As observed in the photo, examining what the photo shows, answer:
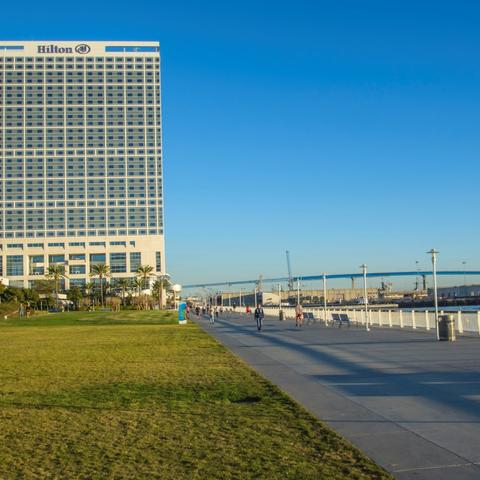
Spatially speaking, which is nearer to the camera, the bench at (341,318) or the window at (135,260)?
the bench at (341,318)

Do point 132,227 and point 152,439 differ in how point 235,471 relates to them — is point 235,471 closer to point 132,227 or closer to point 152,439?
point 152,439

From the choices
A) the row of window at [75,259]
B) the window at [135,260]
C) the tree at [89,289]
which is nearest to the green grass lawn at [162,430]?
the tree at [89,289]

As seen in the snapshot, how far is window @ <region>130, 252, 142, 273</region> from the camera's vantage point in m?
160

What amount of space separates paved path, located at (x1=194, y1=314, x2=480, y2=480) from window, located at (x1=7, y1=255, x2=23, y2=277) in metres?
150

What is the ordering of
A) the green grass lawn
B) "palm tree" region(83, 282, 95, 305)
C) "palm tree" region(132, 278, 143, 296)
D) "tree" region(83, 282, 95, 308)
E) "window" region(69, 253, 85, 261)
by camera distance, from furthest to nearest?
1. "window" region(69, 253, 85, 261)
2. "palm tree" region(132, 278, 143, 296)
3. "tree" region(83, 282, 95, 308)
4. "palm tree" region(83, 282, 95, 305)
5. the green grass lawn

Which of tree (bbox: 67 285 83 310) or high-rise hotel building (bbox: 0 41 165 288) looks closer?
tree (bbox: 67 285 83 310)

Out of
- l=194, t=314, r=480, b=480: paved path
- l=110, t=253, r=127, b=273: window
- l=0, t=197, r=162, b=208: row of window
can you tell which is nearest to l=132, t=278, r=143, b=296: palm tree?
l=110, t=253, r=127, b=273: window

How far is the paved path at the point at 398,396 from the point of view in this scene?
6.53 meters

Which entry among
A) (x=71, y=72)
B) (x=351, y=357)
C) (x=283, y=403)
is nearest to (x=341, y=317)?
(x=351, y=357)

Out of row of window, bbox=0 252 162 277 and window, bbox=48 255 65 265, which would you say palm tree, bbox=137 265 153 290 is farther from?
window, bbox=48 255 65 265

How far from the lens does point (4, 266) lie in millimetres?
162625

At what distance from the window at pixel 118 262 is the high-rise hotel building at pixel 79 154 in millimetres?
479

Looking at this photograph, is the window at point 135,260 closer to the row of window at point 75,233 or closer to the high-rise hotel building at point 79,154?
the high-rise hotel building at point 79,154

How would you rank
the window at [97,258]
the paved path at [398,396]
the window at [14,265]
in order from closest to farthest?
the paved path at [398,396], the window at [14,265], the window at [97,258]
